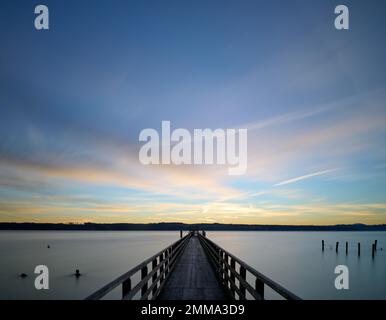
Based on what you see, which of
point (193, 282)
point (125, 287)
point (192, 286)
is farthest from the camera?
point (193, 282)

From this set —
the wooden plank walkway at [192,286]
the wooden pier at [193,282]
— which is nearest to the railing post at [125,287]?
the wooden pier at [193,282]

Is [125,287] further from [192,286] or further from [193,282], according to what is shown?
[193,282]

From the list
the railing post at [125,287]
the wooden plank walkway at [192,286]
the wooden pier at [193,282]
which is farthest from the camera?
the wooden plank walkway at [192,286]

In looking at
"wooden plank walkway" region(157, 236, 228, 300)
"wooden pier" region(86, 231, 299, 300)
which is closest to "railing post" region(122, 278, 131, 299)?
"wooden pier" region(86, 231, 299, 300)

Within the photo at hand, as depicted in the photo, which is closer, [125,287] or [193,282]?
[125,287]

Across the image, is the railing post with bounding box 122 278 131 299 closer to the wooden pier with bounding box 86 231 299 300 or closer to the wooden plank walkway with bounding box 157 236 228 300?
the wooden pier with bounding box 86 231 299 300

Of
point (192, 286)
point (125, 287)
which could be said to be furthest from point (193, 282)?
point (125, 287)

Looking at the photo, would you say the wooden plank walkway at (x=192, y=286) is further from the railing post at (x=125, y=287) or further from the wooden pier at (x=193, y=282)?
the railing post at (x=125, y=287)

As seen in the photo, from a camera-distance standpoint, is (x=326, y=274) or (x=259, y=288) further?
(x=326, y=274)

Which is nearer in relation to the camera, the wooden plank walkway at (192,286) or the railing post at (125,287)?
the railing post at (125,287)
